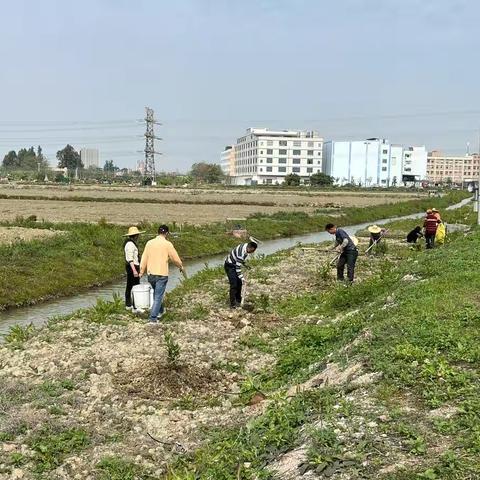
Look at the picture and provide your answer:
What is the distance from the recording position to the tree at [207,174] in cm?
16375

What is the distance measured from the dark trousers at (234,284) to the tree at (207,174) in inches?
5753

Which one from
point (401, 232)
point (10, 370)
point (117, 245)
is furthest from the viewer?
point (401, 232)

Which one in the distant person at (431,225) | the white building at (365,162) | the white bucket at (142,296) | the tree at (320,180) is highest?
the white building at (365,162)

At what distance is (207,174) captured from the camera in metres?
166

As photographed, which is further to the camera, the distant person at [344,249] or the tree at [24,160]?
the tree at [24,160]

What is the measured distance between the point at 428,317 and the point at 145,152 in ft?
372

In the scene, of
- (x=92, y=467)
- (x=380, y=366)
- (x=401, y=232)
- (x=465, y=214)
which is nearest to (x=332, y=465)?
(x=380, y=366)

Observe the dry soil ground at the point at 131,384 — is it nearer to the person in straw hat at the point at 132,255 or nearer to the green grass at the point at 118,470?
the green grass at the point at 118,470

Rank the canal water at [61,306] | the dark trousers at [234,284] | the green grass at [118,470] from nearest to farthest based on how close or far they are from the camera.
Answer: the green grass at [118,470]
the dark trousers at [234,284]
the canal water at [61,306]

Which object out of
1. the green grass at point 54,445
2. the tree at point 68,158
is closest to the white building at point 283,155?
the tree at point 68,158

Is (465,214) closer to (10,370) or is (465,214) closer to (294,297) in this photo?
(294,297)

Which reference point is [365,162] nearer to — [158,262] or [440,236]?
[440,236]

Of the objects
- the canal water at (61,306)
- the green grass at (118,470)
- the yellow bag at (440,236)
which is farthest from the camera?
the yellow bag at (440,236)

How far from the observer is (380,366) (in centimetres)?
Answer: 801
